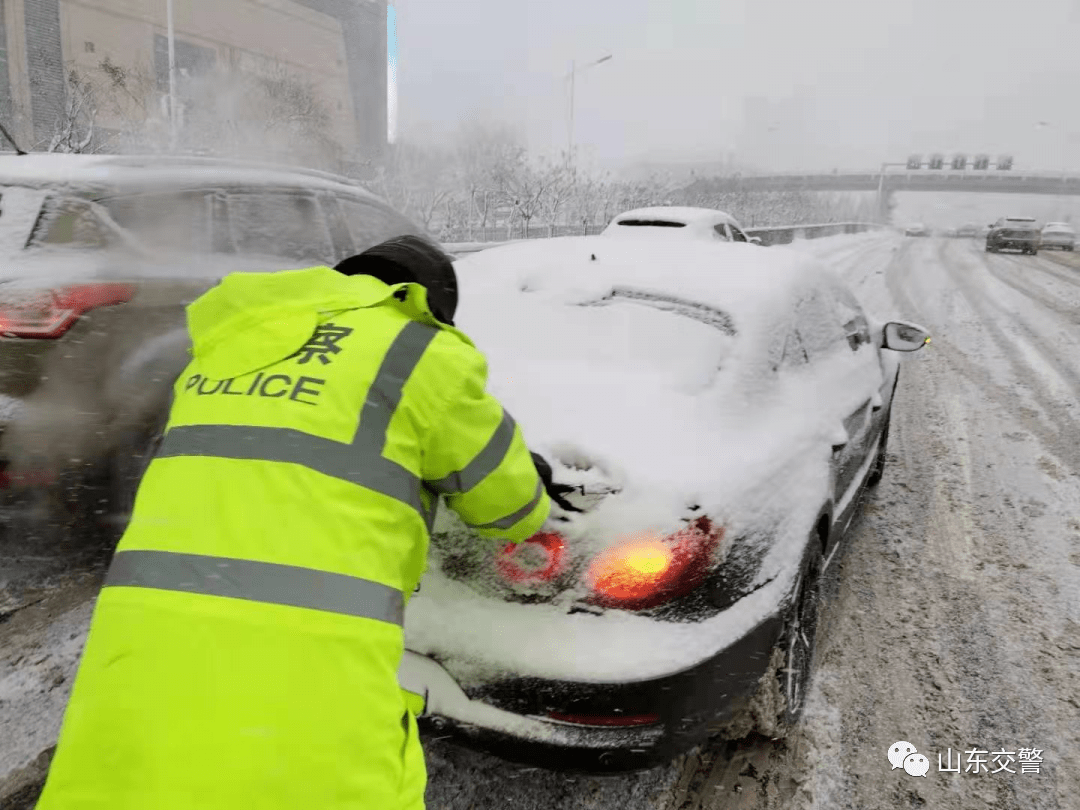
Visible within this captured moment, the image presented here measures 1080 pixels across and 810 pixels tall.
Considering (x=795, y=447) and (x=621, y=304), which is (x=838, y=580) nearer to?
(x=795, y=447)

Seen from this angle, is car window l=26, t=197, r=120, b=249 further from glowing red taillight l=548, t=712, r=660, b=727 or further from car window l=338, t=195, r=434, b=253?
glowing red taillight l=548, t=712, r=660, b=727

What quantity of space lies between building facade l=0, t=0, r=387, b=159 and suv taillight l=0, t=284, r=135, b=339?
19.0 meters

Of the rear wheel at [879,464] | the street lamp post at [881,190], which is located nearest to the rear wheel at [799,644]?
the rear wheel at [879,464]

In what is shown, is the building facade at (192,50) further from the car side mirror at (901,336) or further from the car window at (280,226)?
the car side mirror at (901,336)

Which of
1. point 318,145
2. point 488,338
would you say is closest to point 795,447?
point 488,338

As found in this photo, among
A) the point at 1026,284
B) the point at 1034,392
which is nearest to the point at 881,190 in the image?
the point at 1026,284

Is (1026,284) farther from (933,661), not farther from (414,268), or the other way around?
(414,268)

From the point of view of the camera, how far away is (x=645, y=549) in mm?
1974

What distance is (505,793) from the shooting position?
2.39 meters

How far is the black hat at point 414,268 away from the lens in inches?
65.3

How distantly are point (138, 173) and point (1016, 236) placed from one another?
3410cm

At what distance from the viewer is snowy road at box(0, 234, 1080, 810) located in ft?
7.91

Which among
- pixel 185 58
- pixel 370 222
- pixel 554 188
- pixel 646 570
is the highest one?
pixel 185 58

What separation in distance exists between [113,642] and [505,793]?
1.50 m
